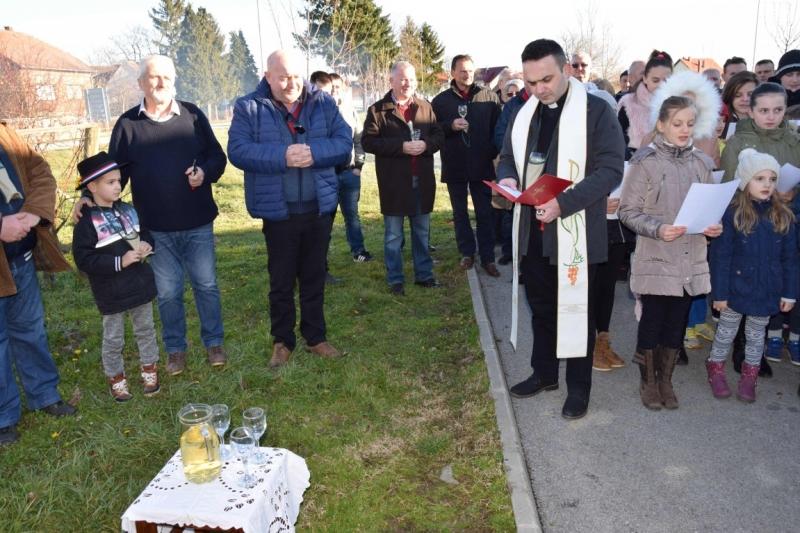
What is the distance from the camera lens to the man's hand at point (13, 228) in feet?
13.0

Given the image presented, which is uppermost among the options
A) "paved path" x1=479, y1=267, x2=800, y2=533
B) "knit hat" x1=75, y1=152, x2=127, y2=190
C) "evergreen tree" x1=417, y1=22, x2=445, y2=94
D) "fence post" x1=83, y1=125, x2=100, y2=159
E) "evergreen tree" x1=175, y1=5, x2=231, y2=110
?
"evergreen tree" x1=175, y1=5, x2=231, y2=110

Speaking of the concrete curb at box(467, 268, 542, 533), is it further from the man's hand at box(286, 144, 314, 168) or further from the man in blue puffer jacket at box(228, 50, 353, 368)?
the man's hand at box(286, 144, 314, 168)

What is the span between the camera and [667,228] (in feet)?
13.4

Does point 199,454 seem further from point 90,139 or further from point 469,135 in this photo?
point 90,139

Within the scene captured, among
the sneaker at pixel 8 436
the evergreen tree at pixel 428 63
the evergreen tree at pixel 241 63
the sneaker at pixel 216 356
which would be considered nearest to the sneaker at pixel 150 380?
the sneaker at pixel 216 356

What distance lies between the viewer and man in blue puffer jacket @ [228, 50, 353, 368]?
15.6 ft

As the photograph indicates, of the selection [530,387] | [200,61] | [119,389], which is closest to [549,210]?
[530,387]

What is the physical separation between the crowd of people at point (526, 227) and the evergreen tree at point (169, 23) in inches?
2872

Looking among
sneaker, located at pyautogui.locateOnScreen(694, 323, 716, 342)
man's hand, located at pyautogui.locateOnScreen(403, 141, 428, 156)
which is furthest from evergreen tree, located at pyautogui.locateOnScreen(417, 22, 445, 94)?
sneaker, located at pyautogui.locateOnScreen(694, 323, 716, 342)

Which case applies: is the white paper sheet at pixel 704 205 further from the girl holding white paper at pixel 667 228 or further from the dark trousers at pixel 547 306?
the dark trousers at pixel 547 306

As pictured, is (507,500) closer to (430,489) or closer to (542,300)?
(430,489)

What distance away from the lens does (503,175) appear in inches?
177

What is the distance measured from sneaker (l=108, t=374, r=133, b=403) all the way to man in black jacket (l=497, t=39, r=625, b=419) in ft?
9.45

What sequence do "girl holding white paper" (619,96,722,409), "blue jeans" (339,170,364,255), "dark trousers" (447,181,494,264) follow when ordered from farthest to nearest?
"blue jeans" (339,170,364,255) → "dark trousers" (447,181,494,264) → "girl holding white paper" (619,96,722,409)
